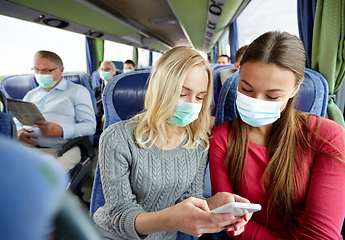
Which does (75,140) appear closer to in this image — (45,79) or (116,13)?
(45,79)

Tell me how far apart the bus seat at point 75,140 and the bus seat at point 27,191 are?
181 cm

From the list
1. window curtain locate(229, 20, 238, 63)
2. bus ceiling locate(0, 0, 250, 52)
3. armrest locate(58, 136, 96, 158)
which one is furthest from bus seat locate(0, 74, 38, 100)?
window curtain locate(229, 20, 238, 63)

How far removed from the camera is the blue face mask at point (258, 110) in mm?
1022

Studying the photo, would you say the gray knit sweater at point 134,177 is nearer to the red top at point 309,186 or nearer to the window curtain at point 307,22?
the red top at point 309,186

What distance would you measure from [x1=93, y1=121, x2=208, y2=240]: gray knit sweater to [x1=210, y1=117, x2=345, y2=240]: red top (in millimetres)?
131

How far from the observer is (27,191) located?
0.18 metres

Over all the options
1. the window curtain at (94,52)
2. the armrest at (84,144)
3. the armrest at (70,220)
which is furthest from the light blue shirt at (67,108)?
the window curtain at (94,52)

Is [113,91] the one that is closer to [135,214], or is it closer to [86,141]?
[135,214]

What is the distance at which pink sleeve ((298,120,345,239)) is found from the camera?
0.88 metres

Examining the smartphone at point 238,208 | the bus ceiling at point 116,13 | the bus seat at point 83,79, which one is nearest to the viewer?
the smartphone at point 238,208

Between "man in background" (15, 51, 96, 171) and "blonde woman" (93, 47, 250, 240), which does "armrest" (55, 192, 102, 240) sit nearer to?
"blonde woman" (93, 47, 250, 240)

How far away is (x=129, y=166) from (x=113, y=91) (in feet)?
1.66

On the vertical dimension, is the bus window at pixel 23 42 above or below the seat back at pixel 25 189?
above

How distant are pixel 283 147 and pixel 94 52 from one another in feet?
22.4
